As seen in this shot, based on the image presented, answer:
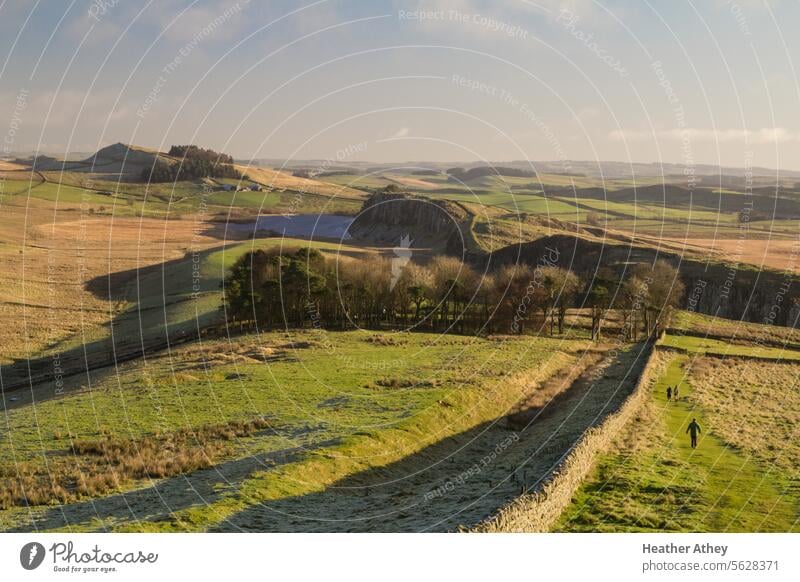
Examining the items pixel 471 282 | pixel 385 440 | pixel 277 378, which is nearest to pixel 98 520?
pixel 385 440

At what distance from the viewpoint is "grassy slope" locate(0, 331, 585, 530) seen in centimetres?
2822

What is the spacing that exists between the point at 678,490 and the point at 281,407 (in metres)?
22.7

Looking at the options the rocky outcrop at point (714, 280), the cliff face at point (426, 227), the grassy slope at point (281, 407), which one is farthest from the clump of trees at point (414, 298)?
the cliff face at point (426, 227)

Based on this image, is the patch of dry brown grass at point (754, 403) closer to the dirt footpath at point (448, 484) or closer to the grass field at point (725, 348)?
the grass field at point (725, 348)

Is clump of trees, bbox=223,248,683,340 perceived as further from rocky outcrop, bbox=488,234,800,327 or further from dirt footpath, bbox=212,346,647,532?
dirt footpath, bbox=212,346,647,532

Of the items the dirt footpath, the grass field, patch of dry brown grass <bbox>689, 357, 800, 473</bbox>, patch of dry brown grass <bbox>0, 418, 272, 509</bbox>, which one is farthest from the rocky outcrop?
patch of dry brown grass <bbox>0, 418, 272, 509</bbox>

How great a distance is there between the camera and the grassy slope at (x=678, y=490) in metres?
26.6

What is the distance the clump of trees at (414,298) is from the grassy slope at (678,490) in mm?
40857

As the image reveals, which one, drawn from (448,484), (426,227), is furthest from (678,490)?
(426,227)

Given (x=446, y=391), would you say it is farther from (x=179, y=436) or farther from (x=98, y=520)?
(x=98, y=520)

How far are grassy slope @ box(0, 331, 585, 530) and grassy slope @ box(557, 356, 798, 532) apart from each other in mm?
9962

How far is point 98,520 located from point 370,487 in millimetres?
11361

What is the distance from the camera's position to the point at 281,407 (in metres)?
41.8

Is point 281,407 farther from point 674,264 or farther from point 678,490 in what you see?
point 674,264
